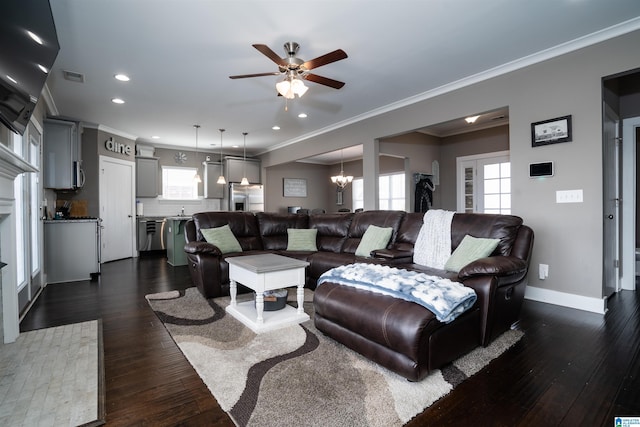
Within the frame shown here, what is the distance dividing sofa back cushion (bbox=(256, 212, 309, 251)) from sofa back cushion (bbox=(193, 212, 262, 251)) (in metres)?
0.09

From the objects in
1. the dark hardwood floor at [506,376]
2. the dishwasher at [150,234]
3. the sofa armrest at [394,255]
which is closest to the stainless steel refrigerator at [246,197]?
the dishwasher at [150,234]

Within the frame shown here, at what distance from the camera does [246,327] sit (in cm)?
267

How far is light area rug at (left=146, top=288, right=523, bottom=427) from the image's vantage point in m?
1.54

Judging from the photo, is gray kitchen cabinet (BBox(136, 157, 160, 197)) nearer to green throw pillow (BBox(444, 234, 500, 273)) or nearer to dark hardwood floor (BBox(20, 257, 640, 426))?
dark hardwood floor (BBox(20, 257, 640, 426))

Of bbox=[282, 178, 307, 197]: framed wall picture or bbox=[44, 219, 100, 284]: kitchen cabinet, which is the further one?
bbox=[282, 178, 307, 197]: framed wall picture

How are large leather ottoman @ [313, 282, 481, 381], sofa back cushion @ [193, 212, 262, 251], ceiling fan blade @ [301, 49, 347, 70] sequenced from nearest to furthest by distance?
large leather ottoman @ [313, 282, 481, 381]
ceiling fan blade @ [301, 49, 347, 70]
sofa back cushion @ [193, 212, 262, 251]

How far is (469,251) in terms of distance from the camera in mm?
2885

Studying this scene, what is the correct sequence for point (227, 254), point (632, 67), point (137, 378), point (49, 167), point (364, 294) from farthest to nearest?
point (49, 167) → point (227, 254) → point (632, 67) → point (364, 294) → point (137, 378)

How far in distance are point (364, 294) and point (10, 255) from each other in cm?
285

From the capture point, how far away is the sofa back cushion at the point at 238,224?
4.29 meters

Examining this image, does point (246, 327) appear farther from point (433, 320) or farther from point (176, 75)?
point (176, 75)

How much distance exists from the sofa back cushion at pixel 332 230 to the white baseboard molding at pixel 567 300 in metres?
2.34

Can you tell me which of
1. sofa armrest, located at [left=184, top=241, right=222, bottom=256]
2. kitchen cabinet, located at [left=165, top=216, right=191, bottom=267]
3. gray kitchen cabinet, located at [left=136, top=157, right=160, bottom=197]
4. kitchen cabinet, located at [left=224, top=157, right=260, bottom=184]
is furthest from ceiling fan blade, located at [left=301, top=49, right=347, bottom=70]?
gray kitchen cabinet, located at [left=136, top=157, right=160, bottom=197]

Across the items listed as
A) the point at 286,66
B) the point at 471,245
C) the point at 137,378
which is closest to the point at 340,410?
the point at 137,378
